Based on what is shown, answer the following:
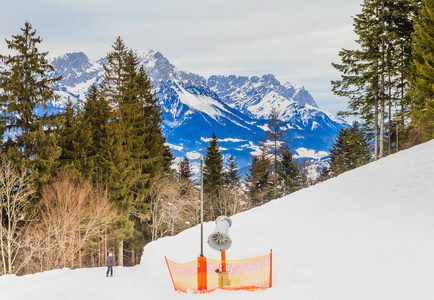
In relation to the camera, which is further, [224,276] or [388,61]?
[388,61]

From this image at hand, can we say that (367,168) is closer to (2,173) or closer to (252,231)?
(252,231)

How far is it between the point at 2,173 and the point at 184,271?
1528cm

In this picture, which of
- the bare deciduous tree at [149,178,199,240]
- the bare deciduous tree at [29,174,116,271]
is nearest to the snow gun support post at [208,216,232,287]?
the bare deciduous tree at [29,174,116,271]

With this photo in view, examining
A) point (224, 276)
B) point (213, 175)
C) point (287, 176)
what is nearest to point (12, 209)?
point (224, 276)

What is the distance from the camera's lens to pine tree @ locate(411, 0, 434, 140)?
72.1 feet

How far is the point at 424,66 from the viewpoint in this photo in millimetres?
22094

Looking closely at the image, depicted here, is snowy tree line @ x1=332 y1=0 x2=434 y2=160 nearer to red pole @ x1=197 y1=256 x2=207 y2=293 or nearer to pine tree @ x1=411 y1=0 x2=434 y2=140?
pine tree @ x1=411 y1=0 x2=434 y2=140

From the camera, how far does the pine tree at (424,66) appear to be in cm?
2198

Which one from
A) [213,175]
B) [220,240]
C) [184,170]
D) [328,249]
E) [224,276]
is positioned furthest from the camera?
[184,170]

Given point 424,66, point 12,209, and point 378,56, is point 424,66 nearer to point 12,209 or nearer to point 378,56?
point 378,56

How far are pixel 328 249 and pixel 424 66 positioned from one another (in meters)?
17.7

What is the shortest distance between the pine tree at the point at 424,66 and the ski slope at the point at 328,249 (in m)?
3.86

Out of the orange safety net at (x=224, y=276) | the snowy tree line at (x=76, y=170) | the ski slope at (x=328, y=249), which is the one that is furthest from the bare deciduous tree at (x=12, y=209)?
the orange safety net at (x=224, y=276)

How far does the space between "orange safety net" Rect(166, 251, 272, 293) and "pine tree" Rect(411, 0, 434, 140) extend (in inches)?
697
